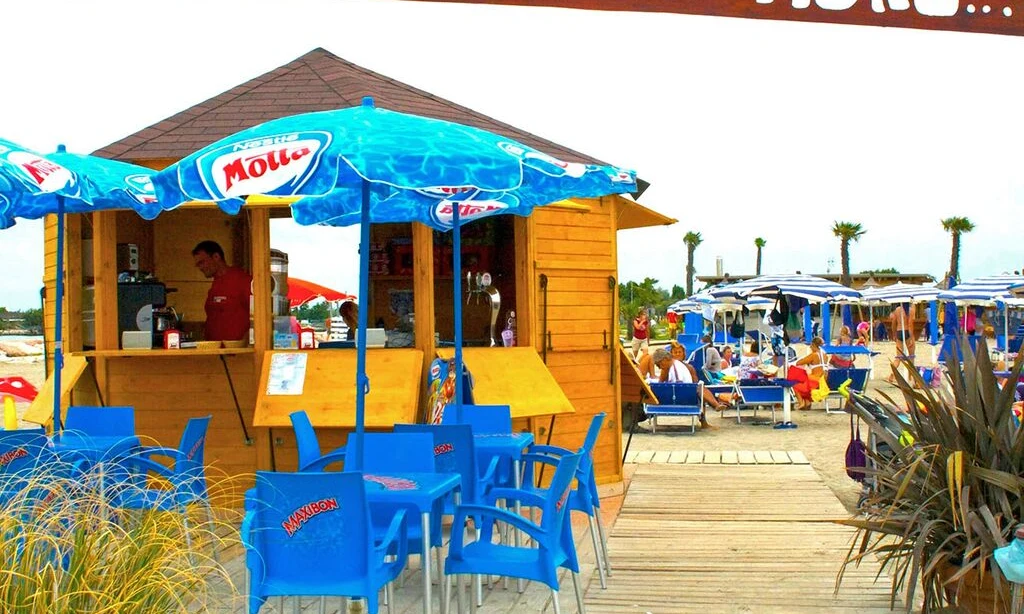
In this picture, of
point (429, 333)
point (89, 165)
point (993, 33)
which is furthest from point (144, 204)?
point (993, 33)

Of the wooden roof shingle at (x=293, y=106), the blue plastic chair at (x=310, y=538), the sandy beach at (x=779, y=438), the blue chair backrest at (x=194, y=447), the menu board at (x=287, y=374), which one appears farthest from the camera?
the sandy beach at (x=779, y=438)

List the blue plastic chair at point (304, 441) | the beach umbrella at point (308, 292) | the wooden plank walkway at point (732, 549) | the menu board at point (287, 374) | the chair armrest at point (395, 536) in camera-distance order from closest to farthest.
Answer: the chair armrest at point (395, 536) < the wooden plank walkway at point (732, 549) < the blue plastic chair at point (304, 441) < the menu board at point (287, 374) < the beach umbrella at point (308, 292)

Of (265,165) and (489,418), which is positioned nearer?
(265,165)

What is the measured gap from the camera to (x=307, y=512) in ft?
12.7

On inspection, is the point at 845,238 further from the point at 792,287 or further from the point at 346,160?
the point at 346,160

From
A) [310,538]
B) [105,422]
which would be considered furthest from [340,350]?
[310,538]

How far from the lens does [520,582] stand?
232 inches

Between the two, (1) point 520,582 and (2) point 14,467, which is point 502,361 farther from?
(2) point 14,467

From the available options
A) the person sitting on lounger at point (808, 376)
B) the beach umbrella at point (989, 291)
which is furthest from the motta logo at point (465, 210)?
the beach umbrella at point (989, 291)

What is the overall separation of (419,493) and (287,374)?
357cm

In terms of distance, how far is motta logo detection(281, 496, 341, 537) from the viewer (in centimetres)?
384

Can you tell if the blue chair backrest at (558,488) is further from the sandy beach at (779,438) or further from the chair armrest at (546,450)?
the sandy beach at (779,438)

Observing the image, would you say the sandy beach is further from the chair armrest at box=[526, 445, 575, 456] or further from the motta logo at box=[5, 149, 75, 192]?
the motta logo at box=[5, 149, 75, 192]

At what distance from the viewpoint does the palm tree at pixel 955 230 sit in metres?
61.6
